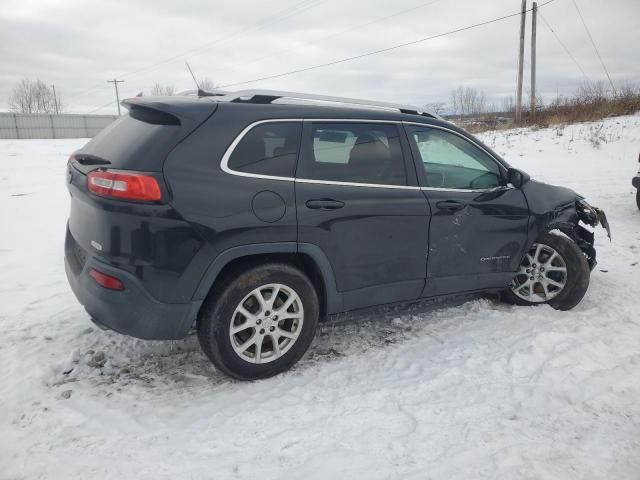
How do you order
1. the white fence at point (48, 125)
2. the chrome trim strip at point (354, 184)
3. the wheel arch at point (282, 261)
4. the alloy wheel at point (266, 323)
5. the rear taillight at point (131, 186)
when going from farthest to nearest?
the white fence at point (48, 125), the chrome trim strip at point (354, 184), the alloy wheel at point (266, 323), the wheel arch at point (282, 261), the rear taillight at point (131, 186)

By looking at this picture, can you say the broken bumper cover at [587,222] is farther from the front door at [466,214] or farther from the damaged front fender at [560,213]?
the front door at [466,214]

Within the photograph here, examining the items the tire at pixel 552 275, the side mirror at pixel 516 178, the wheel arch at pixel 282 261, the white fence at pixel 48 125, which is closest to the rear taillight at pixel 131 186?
the wheel arch at pixel 282 261

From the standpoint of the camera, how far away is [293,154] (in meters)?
3.08

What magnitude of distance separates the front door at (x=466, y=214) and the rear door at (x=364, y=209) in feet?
0.49

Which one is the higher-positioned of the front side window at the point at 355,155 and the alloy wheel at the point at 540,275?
the front side window at the point at 355,155

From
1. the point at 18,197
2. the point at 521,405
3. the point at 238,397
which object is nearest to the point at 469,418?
the point at 521,405

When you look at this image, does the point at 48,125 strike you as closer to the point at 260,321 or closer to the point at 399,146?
the point at 399,146

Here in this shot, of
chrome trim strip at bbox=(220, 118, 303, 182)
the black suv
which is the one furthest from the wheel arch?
chrome trim strip at bbox=(220, 118, 303, 182)

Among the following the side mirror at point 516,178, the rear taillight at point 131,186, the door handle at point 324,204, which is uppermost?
the rear taillight at point 131,186

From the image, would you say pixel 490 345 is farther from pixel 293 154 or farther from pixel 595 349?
pixel 293 154

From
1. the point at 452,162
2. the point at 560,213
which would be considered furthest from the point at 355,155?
the point at 560,213

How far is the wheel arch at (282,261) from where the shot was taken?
9.20 ft

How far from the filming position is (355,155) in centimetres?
336

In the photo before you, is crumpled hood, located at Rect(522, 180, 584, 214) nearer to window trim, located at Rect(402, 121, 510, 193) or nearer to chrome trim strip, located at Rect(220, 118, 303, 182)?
window trim, located at Rect(402, 121, 510, 193)
